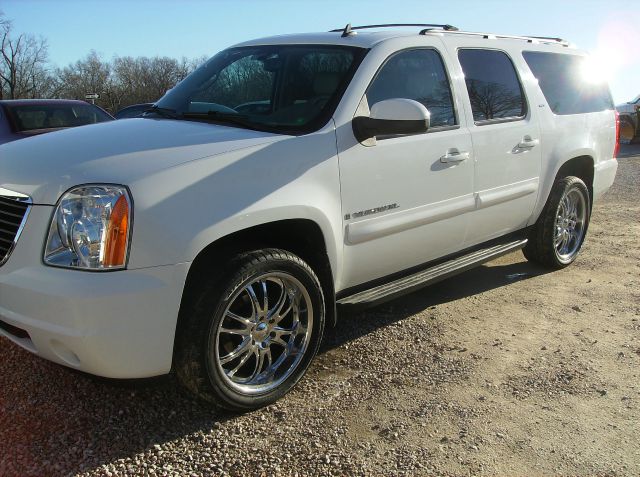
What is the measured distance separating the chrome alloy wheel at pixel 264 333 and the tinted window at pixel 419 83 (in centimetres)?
121

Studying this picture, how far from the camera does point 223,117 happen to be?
3365mm

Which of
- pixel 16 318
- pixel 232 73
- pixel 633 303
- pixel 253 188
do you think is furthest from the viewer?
pixel 633 303

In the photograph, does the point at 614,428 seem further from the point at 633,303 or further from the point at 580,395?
the point at 633,303

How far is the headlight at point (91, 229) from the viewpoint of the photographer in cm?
238

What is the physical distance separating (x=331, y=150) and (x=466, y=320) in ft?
5.95

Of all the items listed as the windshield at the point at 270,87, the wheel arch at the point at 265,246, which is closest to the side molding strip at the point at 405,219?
the wheel arch at the point at 265,246

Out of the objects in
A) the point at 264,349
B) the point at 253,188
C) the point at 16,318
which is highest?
the point at 253,188

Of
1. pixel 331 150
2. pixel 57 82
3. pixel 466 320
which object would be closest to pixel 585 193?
pixel 466 320

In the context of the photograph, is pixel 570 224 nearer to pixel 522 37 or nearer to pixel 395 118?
pixel 522 37

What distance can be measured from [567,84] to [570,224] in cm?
126

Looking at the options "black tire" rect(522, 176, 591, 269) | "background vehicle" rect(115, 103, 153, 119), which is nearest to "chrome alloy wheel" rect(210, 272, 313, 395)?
"background vehicle" rect(115, 103, 153, 119)

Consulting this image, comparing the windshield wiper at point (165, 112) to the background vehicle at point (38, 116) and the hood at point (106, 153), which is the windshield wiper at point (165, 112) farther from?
the background vehicle at point (38, 116)

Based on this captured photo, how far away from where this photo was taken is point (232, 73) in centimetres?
388

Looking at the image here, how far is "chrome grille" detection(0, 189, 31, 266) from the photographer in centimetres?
255
